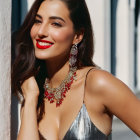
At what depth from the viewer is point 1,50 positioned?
8.32 ft

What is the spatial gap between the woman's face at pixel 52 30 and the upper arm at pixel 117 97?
1.10 ft

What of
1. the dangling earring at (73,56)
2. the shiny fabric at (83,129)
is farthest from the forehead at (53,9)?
the shiny fabric at (83,129)

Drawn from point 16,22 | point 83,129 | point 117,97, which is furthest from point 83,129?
point 16,22

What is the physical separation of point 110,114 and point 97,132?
0.61 feet

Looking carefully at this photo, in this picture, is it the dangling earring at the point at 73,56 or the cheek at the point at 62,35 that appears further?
the dangling earring at the point at 73,56

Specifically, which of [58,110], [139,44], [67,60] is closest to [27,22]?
[67,60]

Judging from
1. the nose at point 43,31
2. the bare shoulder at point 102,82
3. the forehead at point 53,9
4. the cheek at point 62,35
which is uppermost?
the forehead at point 53,9

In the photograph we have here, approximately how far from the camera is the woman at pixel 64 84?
2711 mm

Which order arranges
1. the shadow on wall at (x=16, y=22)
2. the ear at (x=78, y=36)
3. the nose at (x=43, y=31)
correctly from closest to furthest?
the nose at (x=43, y=31) < the ear at (x=78, y=36) < the shadow on wall at (x=16, y=22)

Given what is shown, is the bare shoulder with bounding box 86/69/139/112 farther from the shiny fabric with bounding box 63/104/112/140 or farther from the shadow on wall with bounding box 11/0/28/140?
the shadow on wall with bounding box 11/0/28/140

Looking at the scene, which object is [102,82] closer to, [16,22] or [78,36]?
[78,36]

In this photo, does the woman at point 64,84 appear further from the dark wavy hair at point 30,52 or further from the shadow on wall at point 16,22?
the shadow on wall at point 16,22

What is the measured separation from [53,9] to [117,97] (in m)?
0.76

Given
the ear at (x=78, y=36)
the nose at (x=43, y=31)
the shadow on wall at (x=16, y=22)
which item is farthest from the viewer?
the shadow on wall at (x=16, y=22)
